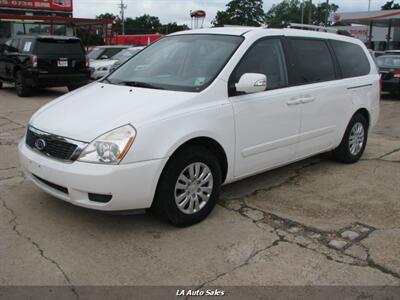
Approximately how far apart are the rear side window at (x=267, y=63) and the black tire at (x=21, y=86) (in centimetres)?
991

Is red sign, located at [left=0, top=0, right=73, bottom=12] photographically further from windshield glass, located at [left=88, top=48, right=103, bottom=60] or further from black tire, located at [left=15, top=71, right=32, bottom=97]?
black tire, located at [left=15, top=71, right=32, bottom=97]

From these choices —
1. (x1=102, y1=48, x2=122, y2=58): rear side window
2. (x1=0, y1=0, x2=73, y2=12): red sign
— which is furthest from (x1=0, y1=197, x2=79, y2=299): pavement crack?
(x1=0, y1=0, x2=73, y2=12): red sign

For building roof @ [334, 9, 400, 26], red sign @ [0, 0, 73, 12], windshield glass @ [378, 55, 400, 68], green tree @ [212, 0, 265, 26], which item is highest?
green tree @ [212, 0, 265, 26]

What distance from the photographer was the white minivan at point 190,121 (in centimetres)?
367

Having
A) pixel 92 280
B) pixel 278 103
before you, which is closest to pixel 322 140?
pixel 278 103

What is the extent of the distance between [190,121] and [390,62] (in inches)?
488

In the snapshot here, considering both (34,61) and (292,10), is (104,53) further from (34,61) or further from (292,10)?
(292,10)

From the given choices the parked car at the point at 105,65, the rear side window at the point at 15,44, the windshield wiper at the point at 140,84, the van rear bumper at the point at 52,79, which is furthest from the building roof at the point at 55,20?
the windshield wiper at the point at 140,84

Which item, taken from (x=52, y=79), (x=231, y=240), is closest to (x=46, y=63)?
(x=52, y=79)

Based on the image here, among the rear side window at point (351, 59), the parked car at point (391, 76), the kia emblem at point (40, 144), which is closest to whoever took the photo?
the kia emblem at point (40, 144)

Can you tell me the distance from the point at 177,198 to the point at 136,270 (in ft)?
2.62

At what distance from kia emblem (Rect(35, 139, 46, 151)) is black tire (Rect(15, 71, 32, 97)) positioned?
32.0ft

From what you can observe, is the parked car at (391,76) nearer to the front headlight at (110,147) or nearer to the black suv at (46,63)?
the black suv at (46,63)

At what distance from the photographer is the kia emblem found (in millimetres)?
3977
